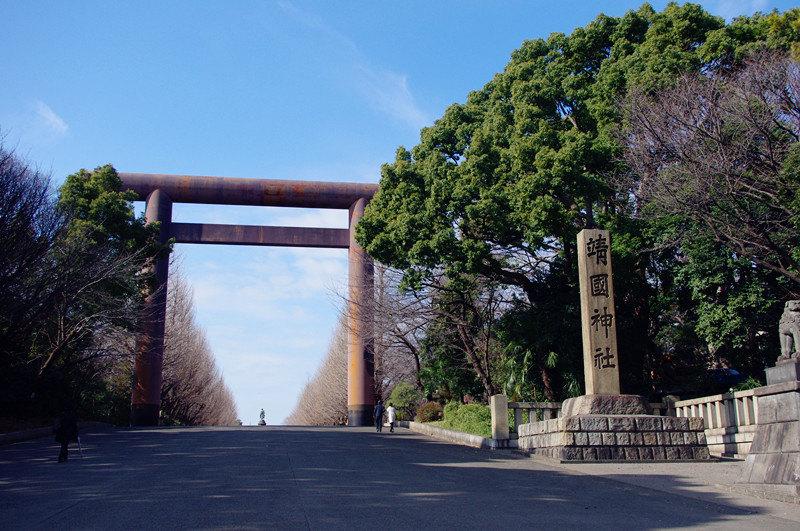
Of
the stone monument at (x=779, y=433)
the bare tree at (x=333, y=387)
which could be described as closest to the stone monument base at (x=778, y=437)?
the stone monument at (x=779, y=433)

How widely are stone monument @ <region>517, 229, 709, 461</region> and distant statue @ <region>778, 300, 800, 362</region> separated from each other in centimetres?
442

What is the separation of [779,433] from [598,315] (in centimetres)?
605

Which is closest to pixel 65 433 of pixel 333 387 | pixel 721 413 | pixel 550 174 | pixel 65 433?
pixel 65 433

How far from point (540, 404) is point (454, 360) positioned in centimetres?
792

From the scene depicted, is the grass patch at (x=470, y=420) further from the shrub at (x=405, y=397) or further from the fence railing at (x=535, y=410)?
the shrub at (x=405, y=397)

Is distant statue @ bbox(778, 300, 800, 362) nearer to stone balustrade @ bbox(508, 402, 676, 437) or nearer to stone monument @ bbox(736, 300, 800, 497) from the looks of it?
stone monument @ bbox(736, 300, 800, 497)

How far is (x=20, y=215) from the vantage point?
17.7 meters

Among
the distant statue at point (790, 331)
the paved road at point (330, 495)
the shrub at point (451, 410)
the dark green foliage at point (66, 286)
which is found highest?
the dark green foliage at point (66, 286)

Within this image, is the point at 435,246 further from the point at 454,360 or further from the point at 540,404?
the point at 454,360

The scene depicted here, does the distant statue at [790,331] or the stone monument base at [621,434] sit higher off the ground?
the distant statue at [790,331]

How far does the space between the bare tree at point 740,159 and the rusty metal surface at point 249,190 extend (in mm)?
A: 14588

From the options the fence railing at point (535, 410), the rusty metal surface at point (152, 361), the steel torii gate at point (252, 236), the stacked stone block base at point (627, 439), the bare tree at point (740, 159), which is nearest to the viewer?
the stacked stone block base at point (627, 439)

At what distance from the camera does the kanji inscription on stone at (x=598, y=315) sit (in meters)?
14.7

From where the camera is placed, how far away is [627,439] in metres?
14.0
